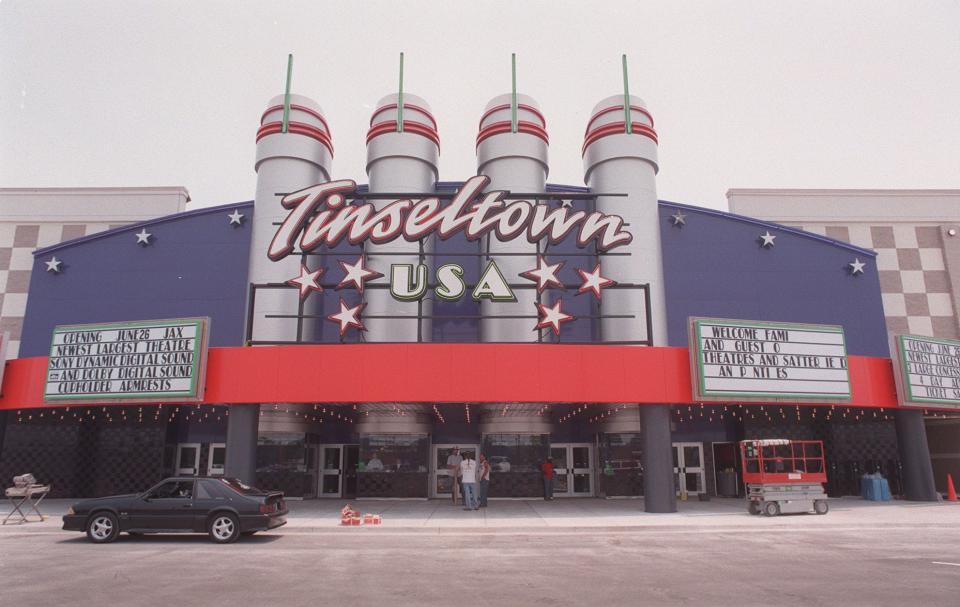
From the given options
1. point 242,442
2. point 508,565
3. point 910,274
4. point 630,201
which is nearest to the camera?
point 508,565

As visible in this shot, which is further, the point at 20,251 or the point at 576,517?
the point at 20,251

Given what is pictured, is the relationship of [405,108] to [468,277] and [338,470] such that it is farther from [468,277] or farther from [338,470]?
[338,470]

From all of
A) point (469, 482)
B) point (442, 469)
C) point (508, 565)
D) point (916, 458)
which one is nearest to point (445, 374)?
point (469, 482)

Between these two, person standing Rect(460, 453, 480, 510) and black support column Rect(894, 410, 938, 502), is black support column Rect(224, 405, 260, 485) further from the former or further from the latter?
black support column Rect(894, 410, 938, 502)

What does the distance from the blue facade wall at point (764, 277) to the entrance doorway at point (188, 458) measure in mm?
21767

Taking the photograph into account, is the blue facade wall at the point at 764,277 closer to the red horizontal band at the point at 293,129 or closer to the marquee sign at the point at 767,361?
the marquee sign at the point at 767,361

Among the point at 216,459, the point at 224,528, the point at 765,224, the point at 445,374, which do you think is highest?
the point at 765,224

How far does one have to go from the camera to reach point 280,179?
27812 mm

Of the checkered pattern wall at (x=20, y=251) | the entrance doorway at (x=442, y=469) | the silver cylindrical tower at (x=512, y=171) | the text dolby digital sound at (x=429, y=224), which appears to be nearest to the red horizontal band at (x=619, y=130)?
the silver cylindrical tower at (x=512, y=171)

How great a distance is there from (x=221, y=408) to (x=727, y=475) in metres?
21.5

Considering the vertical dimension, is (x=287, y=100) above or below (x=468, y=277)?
above

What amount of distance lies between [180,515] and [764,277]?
83.4 feet

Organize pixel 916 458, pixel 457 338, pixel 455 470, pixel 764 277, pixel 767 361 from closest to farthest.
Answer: pixel 767 361
pixel 916 458
pixel 455 470
pixel 457 338
pixel 764 277

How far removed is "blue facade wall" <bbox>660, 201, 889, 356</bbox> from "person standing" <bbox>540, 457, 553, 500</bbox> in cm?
860
